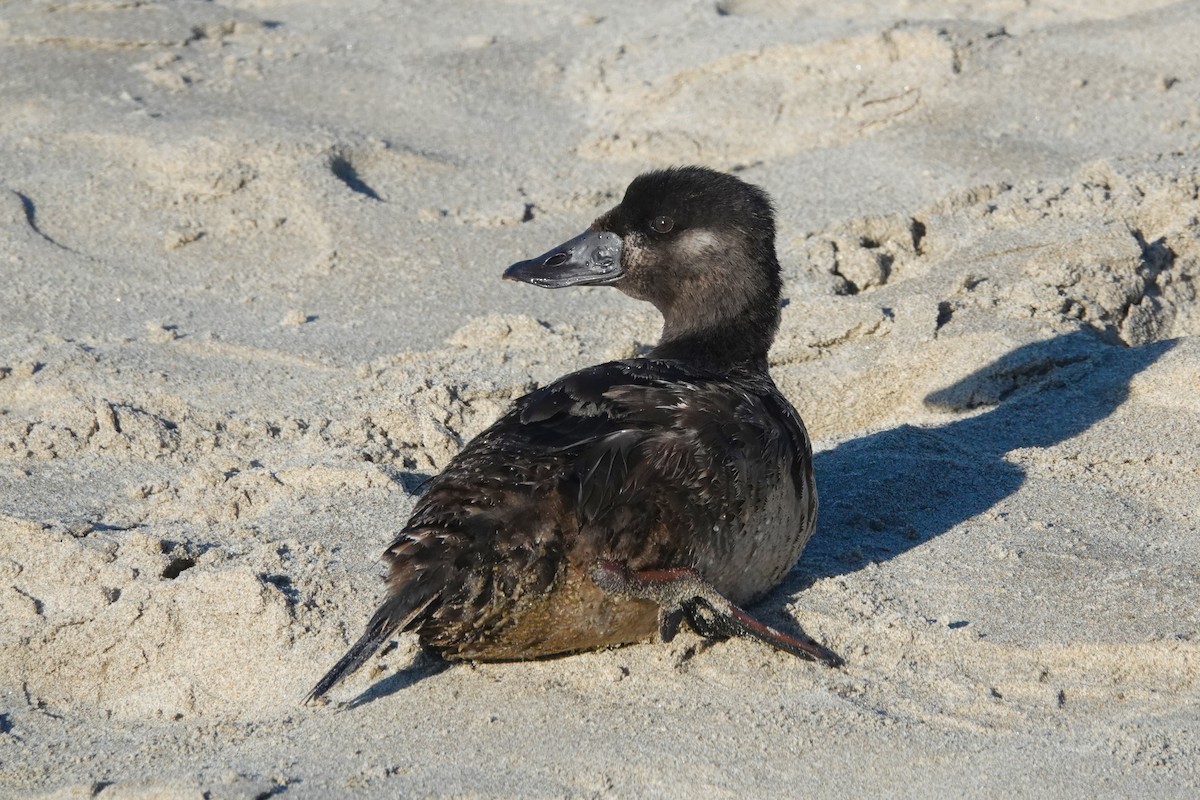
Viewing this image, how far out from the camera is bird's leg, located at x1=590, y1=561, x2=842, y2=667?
3.79m

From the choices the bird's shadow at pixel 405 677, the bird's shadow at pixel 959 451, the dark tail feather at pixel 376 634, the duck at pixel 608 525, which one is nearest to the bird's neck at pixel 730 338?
the duck at pixel 608 525

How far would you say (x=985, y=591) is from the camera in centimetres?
425

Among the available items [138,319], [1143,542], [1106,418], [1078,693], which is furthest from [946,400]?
[138,319]

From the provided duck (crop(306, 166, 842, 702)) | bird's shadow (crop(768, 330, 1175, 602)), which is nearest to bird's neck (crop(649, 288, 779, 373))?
duck (crop(306, 166, 842, 702))

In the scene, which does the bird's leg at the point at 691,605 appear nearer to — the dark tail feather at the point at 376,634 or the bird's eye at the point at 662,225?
the dark tail feather at the point at 376,634

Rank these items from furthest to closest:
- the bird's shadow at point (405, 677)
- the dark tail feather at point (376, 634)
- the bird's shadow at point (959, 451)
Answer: the bird's shadow at point (959, 451) → the bird's shadow at point (405, 677) → the dark tail feather at point (376, 634)

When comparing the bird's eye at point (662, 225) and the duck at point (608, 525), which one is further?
the bird's eye at point (662, 225)

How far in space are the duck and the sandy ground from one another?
141mm

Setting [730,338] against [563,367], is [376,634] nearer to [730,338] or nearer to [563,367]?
[730,338]

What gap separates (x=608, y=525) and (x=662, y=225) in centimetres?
141

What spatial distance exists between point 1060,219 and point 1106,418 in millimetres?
1419

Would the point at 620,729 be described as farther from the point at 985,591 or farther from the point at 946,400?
the point at 946,400

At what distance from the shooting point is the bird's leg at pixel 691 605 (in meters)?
3.79

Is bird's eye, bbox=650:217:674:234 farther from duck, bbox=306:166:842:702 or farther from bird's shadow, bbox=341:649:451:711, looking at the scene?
bird's shadow, bbox=341:649:451:711
